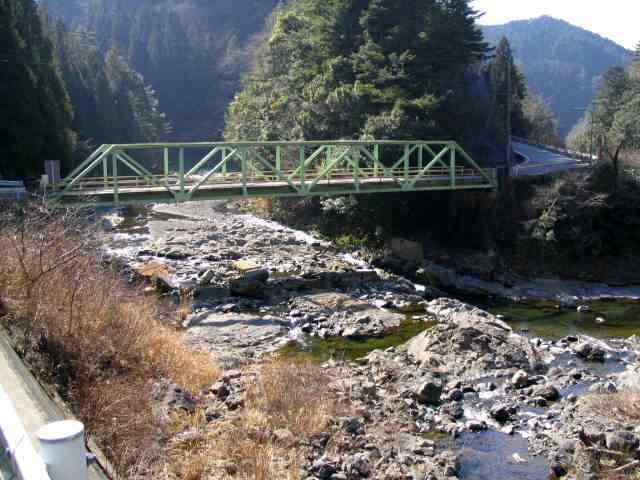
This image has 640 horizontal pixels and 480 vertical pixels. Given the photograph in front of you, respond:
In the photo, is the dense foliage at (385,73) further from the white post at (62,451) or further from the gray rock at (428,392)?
the white post at (62,451)

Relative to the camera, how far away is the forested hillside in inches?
4235

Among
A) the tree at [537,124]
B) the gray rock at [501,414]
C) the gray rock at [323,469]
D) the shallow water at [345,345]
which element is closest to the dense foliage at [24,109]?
the shallow water at [345,345]

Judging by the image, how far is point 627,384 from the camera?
1303 centimetres

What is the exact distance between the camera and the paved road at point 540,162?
1220 inches

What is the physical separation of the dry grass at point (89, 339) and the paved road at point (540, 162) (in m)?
23.5

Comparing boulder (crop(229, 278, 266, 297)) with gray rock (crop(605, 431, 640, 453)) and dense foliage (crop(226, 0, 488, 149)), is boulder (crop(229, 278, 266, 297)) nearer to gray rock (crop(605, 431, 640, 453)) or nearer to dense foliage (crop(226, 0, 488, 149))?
dense foliage (crop(226, 0, 488, 149))

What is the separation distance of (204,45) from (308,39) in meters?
89.0

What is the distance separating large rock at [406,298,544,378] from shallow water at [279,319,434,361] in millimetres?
984

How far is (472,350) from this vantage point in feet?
51.0

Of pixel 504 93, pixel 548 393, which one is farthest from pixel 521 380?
pixel 504 93

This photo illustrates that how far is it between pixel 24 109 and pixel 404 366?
29085 millimetres

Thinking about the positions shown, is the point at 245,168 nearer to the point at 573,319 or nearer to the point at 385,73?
the point at 385,73

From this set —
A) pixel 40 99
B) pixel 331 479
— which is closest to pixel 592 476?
pixel 331 479

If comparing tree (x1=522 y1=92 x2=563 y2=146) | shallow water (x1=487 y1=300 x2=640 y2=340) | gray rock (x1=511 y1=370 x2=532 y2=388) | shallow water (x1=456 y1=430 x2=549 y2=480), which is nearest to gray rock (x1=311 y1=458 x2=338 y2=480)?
shallow water (x1=456 y1=430 x2=549 y2=480)
